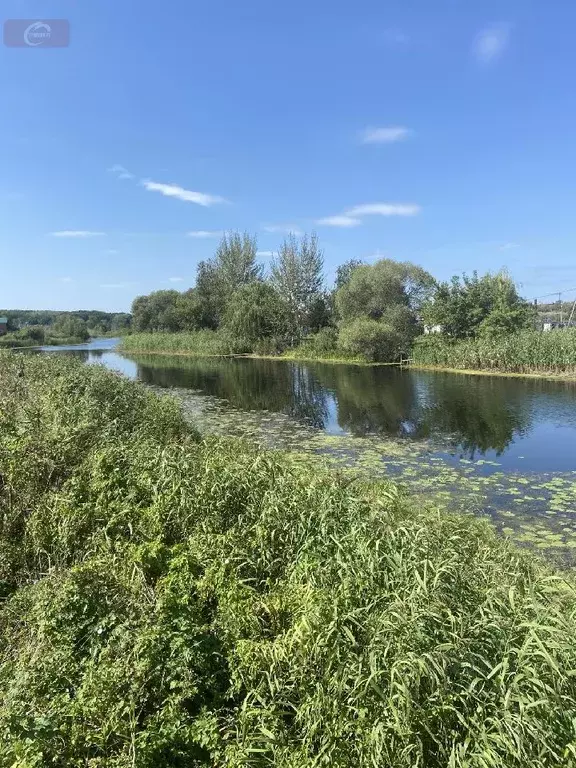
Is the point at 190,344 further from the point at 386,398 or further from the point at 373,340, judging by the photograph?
the point at 386,398

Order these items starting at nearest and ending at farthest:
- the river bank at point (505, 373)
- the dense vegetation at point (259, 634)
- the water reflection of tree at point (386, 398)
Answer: the dense vegetation at point (259, 634), the water reflection of tree at point (386, 398), the river bank at point (505, 373)

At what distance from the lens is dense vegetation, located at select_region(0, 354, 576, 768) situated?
2197 millimetres

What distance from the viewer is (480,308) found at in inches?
1224

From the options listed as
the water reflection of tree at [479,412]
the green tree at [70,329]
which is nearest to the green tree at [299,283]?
the water reflection of tree at [479,412]

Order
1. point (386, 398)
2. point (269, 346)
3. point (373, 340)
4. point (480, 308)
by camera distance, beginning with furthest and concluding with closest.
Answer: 1. point (269, 346)
2. point (373, 340)
3. point (480, 308)
4. point (386, 398)

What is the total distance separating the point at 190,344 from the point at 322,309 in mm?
14018

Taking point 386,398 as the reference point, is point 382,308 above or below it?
above

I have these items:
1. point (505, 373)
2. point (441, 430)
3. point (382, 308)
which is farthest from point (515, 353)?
point (382, 308)

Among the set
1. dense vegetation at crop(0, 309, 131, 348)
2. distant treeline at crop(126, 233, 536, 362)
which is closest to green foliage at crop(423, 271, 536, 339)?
distant treeline at crop(126, 233, 536, 362)

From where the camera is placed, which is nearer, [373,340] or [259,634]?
[259,634]

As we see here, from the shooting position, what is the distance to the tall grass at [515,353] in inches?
920

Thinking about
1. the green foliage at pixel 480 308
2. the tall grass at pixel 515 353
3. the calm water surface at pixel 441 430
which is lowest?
the calm water surface at pixel 441 430

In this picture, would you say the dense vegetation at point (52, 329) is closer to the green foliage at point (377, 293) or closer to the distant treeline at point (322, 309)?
the distant treeline at point (322, 309)

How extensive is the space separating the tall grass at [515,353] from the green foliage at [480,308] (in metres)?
1.49
